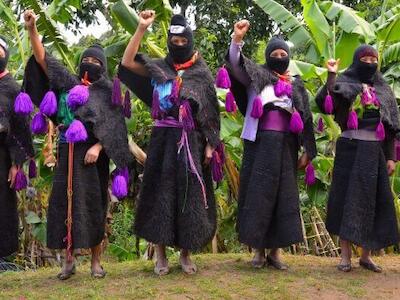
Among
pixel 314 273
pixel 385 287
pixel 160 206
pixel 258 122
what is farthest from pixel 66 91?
pixel 385 287

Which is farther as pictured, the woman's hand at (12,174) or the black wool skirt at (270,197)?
the black wool skirt at (270,197)

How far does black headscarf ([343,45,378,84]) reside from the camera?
15.7 feet

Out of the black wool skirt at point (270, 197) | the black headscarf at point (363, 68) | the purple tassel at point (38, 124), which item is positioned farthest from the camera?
the black headscarf at point (363, 68)

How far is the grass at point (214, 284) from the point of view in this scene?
428 cm

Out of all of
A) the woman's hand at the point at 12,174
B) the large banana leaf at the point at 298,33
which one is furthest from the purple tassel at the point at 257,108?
the large banana leaf at the point at 298,33

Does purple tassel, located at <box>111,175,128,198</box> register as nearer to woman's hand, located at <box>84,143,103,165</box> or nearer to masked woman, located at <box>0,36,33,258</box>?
woman's hand, located at <box>84,143,103,165</box>

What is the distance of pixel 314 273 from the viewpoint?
492 cm

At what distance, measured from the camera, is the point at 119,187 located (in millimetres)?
4449

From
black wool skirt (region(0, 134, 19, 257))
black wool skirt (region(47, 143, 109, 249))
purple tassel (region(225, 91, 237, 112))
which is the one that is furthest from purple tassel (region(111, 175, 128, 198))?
purple tassel (region(225, 91, 237, 112))

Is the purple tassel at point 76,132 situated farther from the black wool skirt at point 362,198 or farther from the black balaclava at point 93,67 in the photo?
the black wool skirt at point 362,198

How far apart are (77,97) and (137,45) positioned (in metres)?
0.59

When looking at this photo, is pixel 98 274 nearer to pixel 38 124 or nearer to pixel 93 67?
pixel 38 124

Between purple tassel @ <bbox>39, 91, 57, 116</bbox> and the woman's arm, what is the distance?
1.96 feet

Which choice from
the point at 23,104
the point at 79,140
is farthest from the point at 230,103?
the point at 23,104
